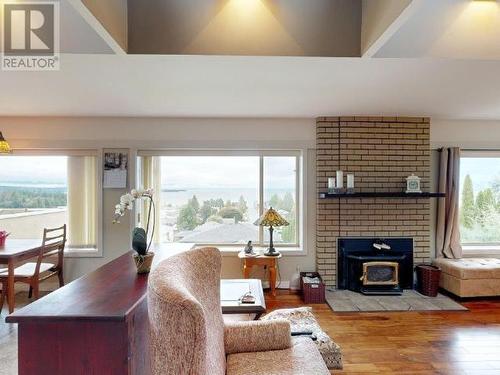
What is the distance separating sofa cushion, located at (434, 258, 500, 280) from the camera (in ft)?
12.3

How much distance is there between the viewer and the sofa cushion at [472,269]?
374 centimetres

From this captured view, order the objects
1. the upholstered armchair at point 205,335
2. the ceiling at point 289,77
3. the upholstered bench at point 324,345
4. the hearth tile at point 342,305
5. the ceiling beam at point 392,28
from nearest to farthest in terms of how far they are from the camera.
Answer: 1. the upholstered armchair at point 205,335
2. the ceiling beam at point 392,28
3. the ceiling at point 289,77
4. the upholstered bench at point 324,345
5. the hearth tile at point 342,305

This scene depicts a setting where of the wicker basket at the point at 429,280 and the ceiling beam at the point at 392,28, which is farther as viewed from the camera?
the wicker basket at the point at 429,280

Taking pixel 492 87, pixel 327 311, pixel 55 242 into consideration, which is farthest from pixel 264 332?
pixel 492 87

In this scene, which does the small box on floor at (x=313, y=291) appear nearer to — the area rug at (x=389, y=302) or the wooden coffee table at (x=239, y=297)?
the area rug at (x=389, y=302)

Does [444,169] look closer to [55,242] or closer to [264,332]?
[264,332]

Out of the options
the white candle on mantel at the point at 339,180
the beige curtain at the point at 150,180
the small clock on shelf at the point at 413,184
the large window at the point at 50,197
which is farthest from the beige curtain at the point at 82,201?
the small clock on shelf at the point at 413,184

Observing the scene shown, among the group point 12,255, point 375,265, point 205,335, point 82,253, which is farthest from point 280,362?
point 82,253

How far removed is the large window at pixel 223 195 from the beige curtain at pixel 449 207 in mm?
1954

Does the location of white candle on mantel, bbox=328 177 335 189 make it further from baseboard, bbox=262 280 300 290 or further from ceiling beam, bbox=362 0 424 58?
ceiling beam, bbox=362 0 424 58

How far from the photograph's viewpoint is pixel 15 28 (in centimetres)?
198

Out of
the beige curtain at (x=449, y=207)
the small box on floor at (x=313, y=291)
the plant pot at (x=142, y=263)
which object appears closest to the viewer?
the plant pot at (x=142, y=263)

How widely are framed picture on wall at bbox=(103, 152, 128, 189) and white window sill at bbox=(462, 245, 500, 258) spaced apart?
488 cm

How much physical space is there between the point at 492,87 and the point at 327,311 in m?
2.89
